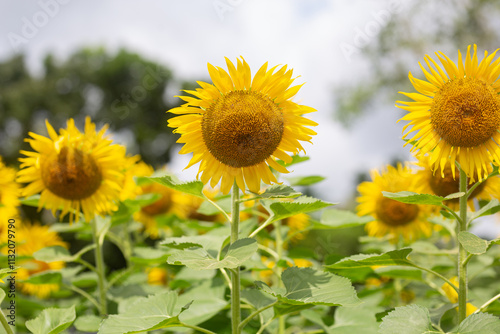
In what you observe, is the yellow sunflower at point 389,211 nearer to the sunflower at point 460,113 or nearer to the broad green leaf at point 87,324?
the sunflower at point 460,113

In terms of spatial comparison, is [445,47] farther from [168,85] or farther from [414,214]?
[414,214]

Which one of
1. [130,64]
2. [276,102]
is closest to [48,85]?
[130,64]

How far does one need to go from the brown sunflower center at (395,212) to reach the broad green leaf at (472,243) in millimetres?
1217

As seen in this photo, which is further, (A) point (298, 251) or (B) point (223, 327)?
(A) point (298, 251)

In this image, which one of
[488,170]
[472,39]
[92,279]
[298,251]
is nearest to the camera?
[488,170]

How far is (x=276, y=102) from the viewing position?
5.46 feet

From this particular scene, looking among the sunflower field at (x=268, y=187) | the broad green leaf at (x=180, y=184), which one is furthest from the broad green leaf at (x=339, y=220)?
the broad green leaf at (x=180, y=184)

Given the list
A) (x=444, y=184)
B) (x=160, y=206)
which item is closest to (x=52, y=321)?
(x=444, y=184)

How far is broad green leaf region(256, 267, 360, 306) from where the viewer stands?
1.46m

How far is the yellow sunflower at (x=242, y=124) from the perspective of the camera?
63.4 inches

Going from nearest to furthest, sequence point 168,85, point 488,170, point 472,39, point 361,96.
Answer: point 488,170, point 472,39, point 361,96, point 168,85

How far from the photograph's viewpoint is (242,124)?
1599 mm

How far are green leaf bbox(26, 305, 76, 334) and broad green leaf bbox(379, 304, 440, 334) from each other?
105 centimetres

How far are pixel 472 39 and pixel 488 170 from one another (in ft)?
58.2
